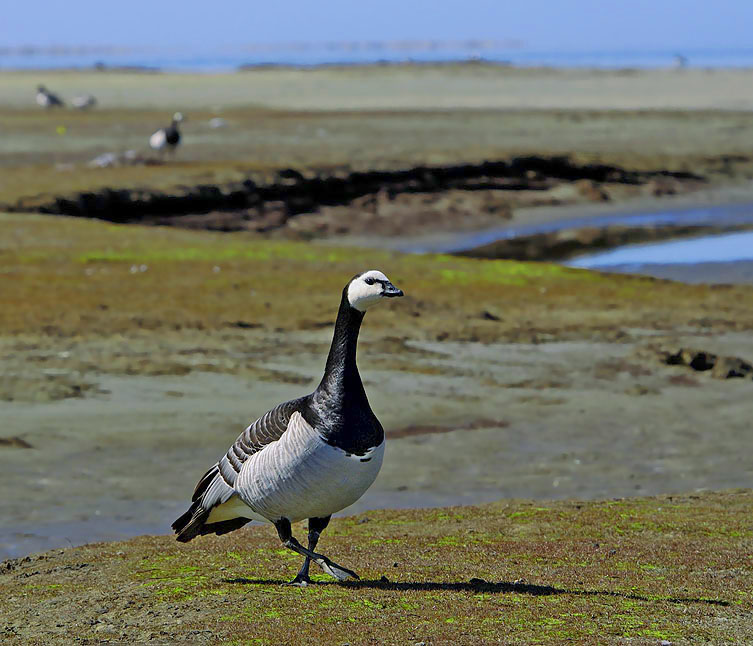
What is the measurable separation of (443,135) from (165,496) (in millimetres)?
39810

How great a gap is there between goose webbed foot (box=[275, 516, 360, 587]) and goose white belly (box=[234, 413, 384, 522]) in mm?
238

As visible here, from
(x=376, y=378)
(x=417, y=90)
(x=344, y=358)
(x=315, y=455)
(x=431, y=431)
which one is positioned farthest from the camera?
(x=417, y=90)

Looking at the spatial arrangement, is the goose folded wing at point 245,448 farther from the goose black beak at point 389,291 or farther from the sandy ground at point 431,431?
the sandy ground at point 431,431

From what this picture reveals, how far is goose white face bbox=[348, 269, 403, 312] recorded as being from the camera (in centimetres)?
781

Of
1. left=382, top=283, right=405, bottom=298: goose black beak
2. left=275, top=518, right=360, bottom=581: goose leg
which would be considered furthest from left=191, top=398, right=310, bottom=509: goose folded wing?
left=382, top=283, right=405, bottom=298: goose black beak

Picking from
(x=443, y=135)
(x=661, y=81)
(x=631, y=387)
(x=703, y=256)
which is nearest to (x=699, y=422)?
Result: (x=631, y=387)

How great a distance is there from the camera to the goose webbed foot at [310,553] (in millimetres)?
8164

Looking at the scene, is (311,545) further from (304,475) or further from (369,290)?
(369,290)

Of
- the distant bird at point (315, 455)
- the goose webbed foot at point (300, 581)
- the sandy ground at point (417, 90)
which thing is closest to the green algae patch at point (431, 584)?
the goose webbed foot at point (300, 581)

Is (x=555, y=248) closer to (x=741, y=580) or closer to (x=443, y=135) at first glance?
(x=443, y=135)

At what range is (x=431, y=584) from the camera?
27.4ft

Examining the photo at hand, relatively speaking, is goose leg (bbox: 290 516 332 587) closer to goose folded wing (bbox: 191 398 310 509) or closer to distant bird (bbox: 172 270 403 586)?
distant bird (bbox: 172 270 403 586)

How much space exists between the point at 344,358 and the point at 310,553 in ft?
4.37

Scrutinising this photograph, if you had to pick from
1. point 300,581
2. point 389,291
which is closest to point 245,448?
point 300,581
